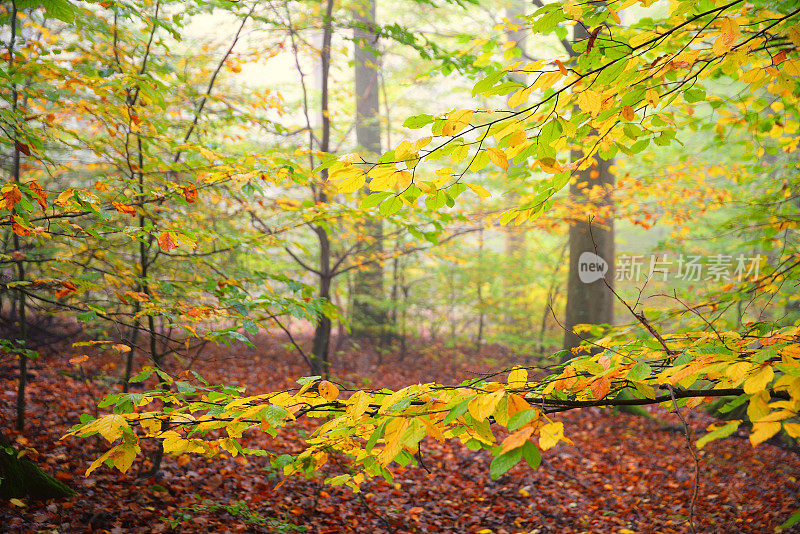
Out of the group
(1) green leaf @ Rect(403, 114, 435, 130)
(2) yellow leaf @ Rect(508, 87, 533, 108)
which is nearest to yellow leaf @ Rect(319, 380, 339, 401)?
(1) green leaf @ Rect(403, 114, 435, 130)

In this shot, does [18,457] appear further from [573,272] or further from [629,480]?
[573,272]

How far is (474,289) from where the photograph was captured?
31.4 feet

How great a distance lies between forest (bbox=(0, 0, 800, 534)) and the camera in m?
1.51

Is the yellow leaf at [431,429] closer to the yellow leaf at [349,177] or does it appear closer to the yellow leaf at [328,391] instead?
the yellow leaf at [328,391]

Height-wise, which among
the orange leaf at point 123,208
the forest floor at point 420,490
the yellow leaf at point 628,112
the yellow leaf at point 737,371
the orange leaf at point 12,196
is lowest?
the forest floor at point 420,490

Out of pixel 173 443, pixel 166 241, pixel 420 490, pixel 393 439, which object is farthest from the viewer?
pixel 420 490

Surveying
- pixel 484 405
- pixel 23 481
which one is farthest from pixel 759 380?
pixel 23 481

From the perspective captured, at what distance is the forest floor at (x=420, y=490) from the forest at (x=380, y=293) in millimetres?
34

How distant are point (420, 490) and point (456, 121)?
425cm

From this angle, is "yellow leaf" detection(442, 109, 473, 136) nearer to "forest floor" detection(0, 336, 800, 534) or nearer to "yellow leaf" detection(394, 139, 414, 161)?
"yellow leaf" detection(394, 139, 414, 161)

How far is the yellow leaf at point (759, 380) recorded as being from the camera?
109 cm

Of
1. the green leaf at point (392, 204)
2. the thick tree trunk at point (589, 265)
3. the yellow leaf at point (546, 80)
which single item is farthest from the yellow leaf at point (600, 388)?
the thick tree trunk at point (589, 265)

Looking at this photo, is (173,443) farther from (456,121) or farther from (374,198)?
(456,121)

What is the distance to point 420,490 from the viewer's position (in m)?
4.63
